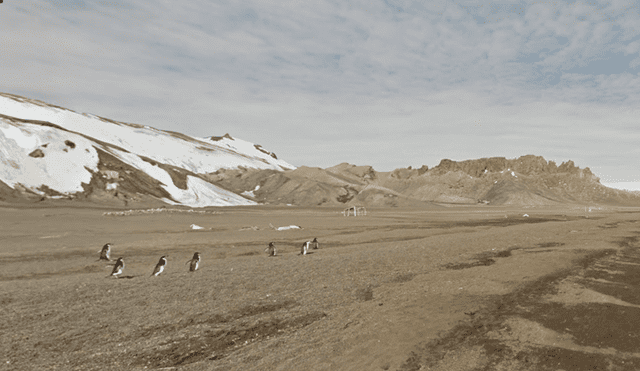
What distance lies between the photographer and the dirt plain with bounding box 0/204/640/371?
27.8ft

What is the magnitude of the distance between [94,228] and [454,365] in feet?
127

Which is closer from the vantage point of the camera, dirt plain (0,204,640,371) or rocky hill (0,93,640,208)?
dirt plain (0,204,640,371)

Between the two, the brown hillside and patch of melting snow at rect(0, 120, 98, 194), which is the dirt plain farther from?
the brown hillside

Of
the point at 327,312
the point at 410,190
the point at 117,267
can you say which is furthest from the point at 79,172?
the point at 410,190

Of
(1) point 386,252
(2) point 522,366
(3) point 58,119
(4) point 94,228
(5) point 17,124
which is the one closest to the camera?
(2) point 522,366

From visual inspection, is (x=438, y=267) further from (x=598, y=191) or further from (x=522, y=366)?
(x=598, y=191)

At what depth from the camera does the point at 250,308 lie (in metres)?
12.7

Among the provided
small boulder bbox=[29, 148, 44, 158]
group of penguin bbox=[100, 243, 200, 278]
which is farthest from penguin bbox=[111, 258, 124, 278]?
small boulder bbox=[29, 148, 44, 158]

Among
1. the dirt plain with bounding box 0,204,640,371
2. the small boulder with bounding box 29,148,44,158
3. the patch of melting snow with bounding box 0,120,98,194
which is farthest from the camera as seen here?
the small boulder with bounding box 29,148,44,158

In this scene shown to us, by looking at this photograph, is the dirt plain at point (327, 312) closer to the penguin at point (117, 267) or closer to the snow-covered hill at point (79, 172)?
the penguin at point (117, 267)

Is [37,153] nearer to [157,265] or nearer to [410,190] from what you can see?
[157,265]

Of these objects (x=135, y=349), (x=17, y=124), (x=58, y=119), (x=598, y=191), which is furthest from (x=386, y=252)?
(x=598, y=191)

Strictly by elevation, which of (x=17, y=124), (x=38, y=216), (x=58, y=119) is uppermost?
(x=58, y=119)

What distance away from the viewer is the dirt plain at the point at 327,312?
27.8ft
